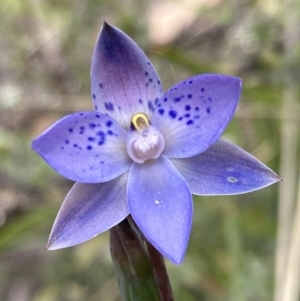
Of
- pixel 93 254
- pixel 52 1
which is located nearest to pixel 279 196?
pixel 93 254

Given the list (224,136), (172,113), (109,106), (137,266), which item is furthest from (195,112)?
(224,136)

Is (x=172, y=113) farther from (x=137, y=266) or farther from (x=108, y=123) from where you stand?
(x=137, y=266)

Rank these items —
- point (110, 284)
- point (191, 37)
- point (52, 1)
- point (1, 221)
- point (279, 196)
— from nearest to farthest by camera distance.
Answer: point (279, 196) < point (110, 284) < point (1, 221) < point (52, 1) < point (191, 37)

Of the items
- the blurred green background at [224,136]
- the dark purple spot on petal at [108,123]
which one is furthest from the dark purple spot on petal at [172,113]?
the blurred green background at [224,136]

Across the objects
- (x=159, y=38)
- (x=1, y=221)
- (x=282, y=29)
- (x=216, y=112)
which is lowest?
(x=1, y=221)

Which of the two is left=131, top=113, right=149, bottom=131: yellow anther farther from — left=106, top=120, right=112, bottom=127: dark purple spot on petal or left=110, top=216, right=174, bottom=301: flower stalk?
left=110, top=216, right=174, bottom=301: flower stalk

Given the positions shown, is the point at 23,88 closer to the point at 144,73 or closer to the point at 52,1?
the point at 52,1

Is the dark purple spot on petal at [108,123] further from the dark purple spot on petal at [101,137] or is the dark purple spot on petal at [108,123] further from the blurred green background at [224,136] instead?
the blurred green background at [224,136]
